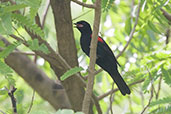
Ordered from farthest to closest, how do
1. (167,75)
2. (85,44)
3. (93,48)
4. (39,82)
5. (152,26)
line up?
(39,82), (85,44), (152,26), (167,75), (93,48)

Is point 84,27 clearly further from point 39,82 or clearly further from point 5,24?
point 5,24

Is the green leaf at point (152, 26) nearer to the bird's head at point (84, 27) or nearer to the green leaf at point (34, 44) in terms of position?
the bird's head at point (84, 27)

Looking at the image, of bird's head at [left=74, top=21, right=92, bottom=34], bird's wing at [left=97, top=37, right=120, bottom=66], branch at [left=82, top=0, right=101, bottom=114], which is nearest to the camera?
branch at [left=82, top=0, right=101, bottom=114]

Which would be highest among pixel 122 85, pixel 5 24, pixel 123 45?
pixel 5 24

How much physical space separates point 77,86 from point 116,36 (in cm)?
90

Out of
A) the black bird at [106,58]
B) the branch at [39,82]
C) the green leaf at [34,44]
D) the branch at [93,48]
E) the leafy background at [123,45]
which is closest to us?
the leafy background at [123,45]

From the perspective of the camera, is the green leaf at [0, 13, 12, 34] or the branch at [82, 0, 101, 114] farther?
the branch at [82, 0, 101, 114]

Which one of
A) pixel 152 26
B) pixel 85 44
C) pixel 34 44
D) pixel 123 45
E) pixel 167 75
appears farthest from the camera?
pixel 123 45

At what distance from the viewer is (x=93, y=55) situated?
10.2 ft

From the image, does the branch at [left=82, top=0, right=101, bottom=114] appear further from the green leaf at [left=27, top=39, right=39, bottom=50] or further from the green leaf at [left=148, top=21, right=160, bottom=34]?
the green leaf at [left=148, top=21, right=160, bottom=34]

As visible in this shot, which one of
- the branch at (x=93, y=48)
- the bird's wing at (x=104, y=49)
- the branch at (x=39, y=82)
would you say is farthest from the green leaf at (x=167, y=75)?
the branch at (x=39, y=82)

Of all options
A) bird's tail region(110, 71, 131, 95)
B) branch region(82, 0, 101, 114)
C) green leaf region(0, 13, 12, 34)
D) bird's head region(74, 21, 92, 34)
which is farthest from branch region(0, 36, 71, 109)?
green leaf region(0, 13, 12, 34)

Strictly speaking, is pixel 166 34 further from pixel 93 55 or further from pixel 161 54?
pixel 93 55

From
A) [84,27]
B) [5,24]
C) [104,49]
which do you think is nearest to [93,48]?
[5,24]
